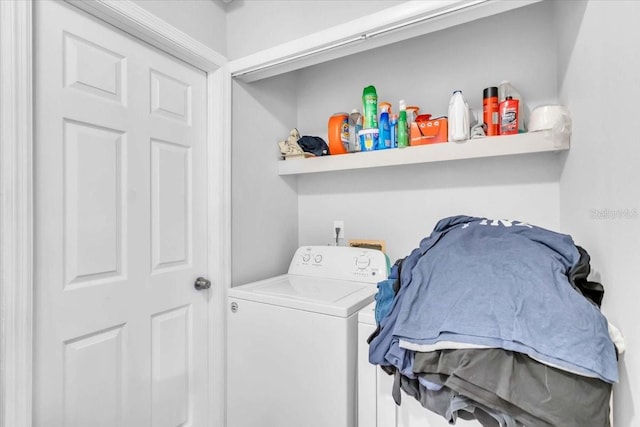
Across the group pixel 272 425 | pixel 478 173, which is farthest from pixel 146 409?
pixel 478 173

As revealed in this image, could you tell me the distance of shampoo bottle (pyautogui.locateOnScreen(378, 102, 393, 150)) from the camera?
1.70 m

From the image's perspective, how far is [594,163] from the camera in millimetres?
1023

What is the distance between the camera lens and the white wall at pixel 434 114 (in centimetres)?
153

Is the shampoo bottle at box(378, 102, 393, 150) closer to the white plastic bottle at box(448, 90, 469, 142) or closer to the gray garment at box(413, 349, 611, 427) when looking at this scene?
the white plastic bottle at box(448, 90, 469, 142)

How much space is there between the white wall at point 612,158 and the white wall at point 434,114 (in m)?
0.31

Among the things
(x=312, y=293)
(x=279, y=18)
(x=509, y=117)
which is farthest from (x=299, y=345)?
(x=279, y=18)

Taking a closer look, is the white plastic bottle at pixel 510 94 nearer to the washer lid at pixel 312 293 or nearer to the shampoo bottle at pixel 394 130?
the shampoo bottle at pixel 394 130

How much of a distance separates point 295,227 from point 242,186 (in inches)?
21.9

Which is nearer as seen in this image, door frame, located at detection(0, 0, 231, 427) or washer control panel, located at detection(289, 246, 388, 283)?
door frame, located at detection(0, 0, 231, 427)

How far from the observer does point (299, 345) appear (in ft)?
4.48

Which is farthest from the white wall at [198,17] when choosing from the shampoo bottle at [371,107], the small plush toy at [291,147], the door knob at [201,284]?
the door knob at [201,284]

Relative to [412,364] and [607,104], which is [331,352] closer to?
[412,364]

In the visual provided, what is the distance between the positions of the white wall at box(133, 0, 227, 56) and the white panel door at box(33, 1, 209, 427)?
6.2 inches

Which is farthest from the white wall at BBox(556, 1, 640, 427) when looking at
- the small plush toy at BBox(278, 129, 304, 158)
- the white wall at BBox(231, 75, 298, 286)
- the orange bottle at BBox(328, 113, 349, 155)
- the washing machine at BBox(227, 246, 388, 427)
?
the white wall at BBox(231, 75, 298, 286)
